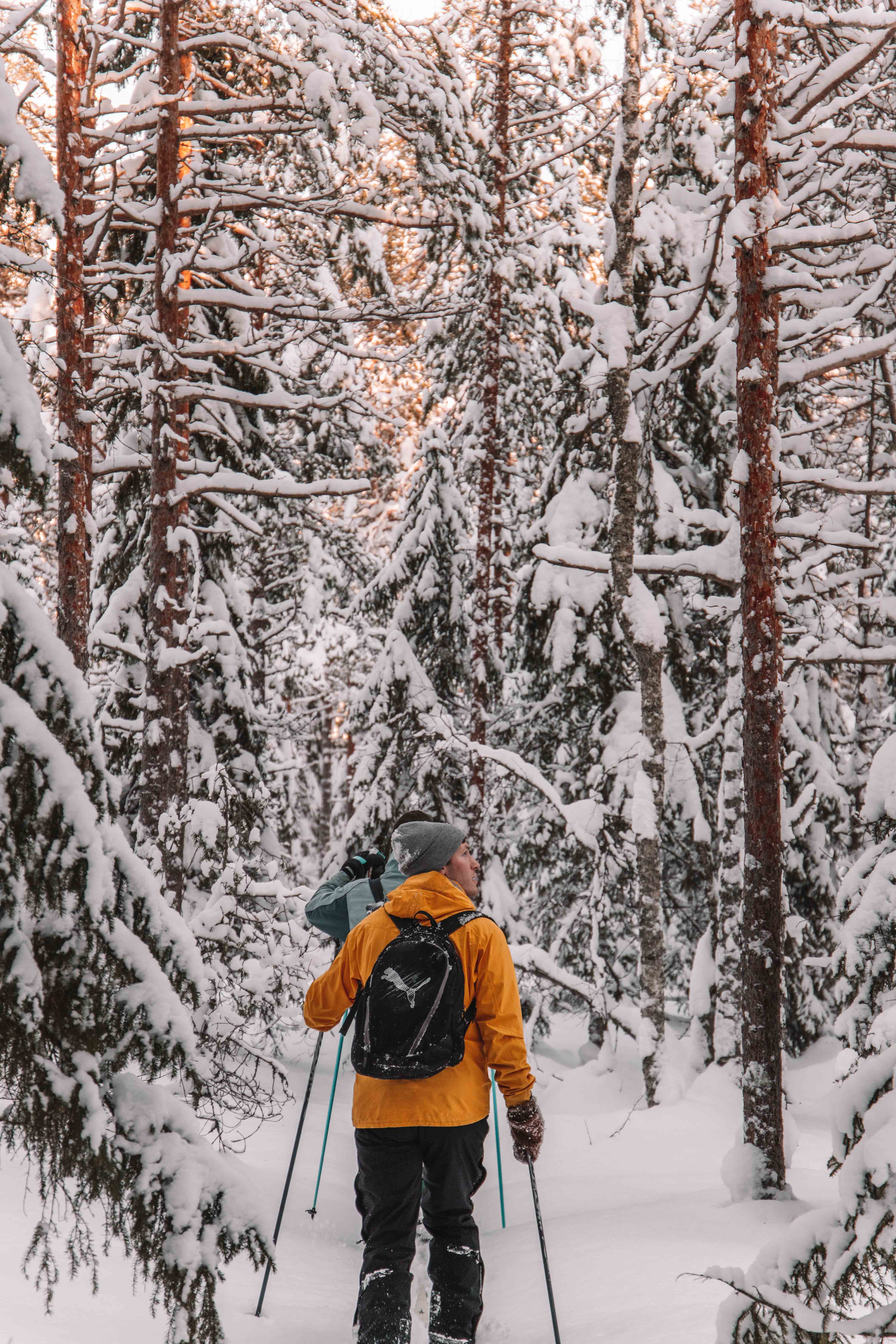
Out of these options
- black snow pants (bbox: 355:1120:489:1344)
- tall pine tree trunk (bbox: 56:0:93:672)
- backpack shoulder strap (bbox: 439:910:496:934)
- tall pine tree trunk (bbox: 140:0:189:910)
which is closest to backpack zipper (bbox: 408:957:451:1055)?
backpack shoulder strap (bbox: 439:910:496:934)

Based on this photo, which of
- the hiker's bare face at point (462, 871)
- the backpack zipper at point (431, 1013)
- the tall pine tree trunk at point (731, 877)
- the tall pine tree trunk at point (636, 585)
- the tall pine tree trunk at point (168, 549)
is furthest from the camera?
the tall pine tree trunk at point (731, 877)

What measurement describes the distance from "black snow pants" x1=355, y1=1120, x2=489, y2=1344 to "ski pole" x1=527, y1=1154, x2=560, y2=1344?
35cm

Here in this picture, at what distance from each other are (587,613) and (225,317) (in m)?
5.37

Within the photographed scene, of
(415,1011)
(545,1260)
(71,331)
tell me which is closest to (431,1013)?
(415,1011)

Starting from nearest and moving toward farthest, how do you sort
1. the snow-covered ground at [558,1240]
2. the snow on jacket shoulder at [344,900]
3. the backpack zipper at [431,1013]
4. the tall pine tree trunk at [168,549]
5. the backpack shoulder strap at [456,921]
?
the backpack zipper at [431,1013] < the backpack shoulder strap at [456,921] < the snow-covered ground at [558,1240] < the snow on jacket shoulder at [344,900] < the tall pine tree trunk at [168,549]

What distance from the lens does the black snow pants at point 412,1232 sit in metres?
4.07

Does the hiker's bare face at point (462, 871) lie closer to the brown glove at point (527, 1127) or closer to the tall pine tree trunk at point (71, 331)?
the brown glove at point (527, 1127)

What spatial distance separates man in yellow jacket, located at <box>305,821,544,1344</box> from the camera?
13.4 ft

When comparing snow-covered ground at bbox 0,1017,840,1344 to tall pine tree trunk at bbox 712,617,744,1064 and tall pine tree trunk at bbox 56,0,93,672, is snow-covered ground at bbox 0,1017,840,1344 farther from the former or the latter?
tall pine tree trunk at bbox 56,0,93,672

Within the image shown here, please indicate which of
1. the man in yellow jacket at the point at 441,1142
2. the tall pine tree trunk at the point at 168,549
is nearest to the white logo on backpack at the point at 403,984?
the man in yellow jacket at the point at 441,1142

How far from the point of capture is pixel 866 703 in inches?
579

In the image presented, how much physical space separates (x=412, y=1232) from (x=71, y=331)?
687cm

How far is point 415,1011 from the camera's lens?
13.2 feet

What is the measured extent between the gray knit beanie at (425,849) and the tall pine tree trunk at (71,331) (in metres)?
4.41
